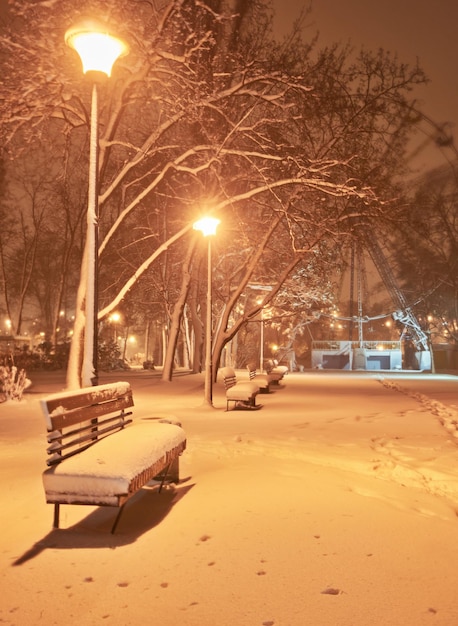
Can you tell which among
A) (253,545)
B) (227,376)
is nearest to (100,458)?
(253,545)

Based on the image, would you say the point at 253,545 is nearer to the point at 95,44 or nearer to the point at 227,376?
the point at 95,44

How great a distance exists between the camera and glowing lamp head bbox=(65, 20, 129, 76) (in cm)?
756

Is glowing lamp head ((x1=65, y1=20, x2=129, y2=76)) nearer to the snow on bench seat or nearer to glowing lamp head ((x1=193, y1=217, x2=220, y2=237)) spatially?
the snow on bench seat

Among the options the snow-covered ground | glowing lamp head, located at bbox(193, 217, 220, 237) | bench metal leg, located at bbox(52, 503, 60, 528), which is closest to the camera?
the snow-covered ground

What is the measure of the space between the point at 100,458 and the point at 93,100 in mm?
5216

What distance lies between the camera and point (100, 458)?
4.78 metres

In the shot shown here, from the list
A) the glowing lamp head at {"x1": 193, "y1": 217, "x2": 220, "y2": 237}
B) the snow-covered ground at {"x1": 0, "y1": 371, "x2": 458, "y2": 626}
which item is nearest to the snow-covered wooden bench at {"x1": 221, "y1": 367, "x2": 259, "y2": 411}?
the glowing lamp head at {"x1": 193, "y1": 217, "x2": 220, "y2": 237}

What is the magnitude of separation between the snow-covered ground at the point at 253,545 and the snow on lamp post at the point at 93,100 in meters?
1.52

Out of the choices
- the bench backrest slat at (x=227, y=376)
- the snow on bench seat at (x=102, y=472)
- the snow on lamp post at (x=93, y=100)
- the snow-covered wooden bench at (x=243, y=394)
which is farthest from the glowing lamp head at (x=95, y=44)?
the bench backrest slat at (x=227, y=376)

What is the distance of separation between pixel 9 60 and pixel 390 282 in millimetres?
48420

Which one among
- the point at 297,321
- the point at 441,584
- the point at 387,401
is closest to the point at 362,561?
the point at 441,584

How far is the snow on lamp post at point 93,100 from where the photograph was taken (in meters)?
7.59

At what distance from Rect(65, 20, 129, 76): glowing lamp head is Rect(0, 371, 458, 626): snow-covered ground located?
16.1 ft

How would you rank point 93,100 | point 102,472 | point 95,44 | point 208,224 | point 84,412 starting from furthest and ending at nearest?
point 208,224 → point 93,100 → point 95,44 → point 84,412 → point 102,472
